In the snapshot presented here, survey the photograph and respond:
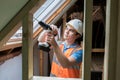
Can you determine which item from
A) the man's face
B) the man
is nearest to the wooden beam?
the man

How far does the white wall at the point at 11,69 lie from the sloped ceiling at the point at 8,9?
1692 millimetres

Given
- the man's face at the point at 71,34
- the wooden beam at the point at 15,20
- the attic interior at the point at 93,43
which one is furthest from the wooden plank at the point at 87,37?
the attic interior at the point at 93,43

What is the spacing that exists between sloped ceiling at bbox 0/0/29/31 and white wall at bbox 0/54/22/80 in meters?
1.69

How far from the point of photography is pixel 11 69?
9.14ft

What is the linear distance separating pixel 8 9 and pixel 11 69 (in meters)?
2.09

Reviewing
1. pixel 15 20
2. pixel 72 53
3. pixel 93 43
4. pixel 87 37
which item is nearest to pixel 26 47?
pixel 15 20

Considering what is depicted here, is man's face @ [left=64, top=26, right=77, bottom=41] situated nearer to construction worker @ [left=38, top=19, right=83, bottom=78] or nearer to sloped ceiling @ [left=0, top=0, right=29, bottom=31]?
construction worker @ [left=38, top=19, right=83, bottom=78]

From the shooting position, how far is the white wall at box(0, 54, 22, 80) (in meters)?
2.49

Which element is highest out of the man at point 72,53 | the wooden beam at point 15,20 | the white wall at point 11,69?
the wooden beam at point 15,20

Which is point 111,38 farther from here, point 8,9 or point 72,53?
point 72,53

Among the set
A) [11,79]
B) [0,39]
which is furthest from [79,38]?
[11,79]

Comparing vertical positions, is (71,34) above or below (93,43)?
above

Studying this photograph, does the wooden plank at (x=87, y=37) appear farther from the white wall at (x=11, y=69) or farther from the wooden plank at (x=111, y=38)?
the white wall at (x=11, y=69)

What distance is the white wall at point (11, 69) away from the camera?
98.0 inches
